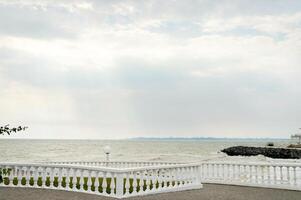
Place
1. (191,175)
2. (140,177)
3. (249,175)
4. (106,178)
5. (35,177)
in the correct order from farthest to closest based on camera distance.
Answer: (249,175) < (191,175) < (35,177) < (106,178) < (140,177)

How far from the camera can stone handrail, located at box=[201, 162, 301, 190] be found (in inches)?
504

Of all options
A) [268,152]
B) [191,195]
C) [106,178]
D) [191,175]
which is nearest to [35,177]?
[106,178]

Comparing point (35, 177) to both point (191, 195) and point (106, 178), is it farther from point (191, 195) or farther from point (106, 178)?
point (191, 195)

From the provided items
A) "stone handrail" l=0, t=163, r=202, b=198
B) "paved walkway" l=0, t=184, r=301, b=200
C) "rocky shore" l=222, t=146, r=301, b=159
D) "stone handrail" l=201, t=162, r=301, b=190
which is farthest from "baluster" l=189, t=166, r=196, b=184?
"rocky shore" l=222, t=146, r=301, b=159

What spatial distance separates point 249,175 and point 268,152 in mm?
71057

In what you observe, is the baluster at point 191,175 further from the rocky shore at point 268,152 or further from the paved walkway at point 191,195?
the rocky shore at point 268,152

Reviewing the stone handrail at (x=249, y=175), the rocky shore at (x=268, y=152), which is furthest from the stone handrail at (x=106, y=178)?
the rocky shore at (x=268, y=152)

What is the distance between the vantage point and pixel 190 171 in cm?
1295

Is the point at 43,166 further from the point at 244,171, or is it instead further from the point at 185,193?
Answer: the point at 244,171

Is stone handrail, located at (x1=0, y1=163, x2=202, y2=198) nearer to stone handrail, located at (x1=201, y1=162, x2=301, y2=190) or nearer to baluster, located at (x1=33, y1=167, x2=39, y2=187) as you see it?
baluster, located at (x1=33, y1=167, x2=39, y2=187)

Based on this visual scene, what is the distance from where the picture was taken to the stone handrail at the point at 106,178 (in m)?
10.4

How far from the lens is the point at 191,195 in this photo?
11031mm

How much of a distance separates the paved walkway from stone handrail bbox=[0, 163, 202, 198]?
38 centimetres

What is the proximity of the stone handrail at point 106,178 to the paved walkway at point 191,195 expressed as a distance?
1.24 ft
